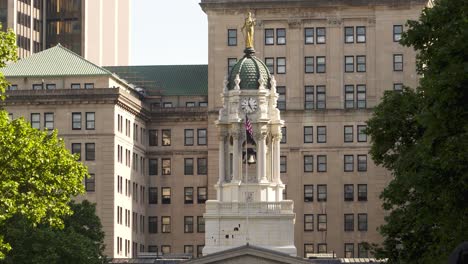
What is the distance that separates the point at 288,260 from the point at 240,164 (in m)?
9.17

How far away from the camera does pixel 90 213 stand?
165 meters

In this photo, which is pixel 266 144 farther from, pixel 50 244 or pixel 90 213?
pixel 50 244

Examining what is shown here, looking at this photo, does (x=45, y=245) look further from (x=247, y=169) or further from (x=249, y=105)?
(x=249, y=105)

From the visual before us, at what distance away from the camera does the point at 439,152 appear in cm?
7588

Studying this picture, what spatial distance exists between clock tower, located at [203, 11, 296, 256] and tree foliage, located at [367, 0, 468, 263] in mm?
80162

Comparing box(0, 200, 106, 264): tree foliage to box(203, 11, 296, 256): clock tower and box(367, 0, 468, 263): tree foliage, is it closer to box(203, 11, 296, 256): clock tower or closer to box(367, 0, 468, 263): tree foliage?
box(203, 11, 296, 256): clock tower

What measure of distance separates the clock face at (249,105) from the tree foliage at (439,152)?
8055cm

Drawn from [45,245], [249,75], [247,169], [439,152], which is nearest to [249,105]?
[249,75]

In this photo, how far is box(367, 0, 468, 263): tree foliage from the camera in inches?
2904

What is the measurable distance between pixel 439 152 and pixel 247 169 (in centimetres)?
9712

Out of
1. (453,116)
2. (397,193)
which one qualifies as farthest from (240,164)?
(453,116)

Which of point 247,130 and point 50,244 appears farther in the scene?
point 247,130

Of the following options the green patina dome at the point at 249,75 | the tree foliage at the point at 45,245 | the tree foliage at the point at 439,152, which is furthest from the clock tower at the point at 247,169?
the tree foliage at the point at 439,152

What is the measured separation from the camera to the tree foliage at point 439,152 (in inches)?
2904
